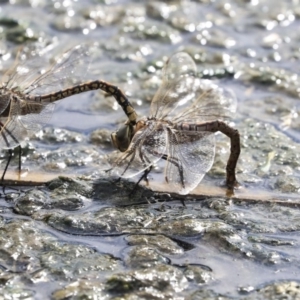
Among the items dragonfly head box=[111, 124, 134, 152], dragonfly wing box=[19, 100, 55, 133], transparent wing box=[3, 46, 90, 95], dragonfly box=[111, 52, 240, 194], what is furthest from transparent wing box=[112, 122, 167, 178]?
transparent wing box=[3, 46, 90, 95]

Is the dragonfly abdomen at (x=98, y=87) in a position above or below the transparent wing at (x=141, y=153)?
above

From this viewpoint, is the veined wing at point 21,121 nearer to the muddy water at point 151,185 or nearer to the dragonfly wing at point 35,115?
the dragonfly wing at point 35,115

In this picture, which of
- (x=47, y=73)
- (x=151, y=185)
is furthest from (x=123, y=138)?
(x=47, y=73)

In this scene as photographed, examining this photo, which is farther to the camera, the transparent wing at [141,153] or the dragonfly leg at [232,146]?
the dragonfly leg at [232,146]

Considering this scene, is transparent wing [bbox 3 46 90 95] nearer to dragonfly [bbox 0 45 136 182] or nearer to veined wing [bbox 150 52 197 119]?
dragonfly [bbox 0 45 136 182]

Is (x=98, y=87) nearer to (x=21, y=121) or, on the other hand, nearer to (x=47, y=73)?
(x=47, y=73)

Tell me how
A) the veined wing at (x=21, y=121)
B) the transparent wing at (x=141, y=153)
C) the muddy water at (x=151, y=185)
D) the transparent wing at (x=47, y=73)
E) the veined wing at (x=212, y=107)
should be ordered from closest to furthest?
the muddy water at (x=151, y=185) < the transparent wing at (x=141, y=153) < the veined wing at (x=21, y=121) < the veined wing at (x=212, y=107) < the transparent wing at (x=47, y=73)

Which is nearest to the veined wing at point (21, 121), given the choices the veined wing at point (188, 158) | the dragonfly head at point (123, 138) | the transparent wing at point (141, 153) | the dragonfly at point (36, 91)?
the dragonfly at point (36, 91)
